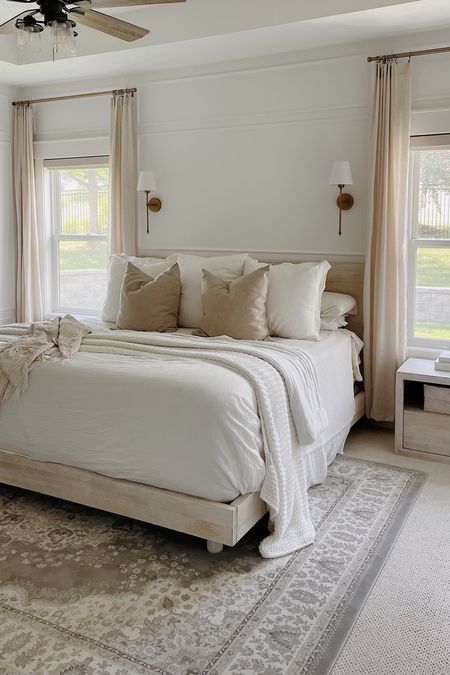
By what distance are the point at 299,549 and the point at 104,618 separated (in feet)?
2.85

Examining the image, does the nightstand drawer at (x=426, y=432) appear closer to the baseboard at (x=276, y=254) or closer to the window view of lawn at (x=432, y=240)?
the window view of lawn at (x=432, y=240)

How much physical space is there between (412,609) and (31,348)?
199 cm

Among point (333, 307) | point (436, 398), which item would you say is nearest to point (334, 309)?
point (333, 307)

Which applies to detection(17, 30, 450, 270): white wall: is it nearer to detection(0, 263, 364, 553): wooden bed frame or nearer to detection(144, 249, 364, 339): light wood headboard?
detection(144, 249, 364, 339): light wood headboard

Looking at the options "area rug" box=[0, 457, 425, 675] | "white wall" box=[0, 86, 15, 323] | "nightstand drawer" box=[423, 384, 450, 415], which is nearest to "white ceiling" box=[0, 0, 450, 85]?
"white wall" box=[0, 86, 15, 323]

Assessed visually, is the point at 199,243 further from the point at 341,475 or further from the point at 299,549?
the point at 299,549

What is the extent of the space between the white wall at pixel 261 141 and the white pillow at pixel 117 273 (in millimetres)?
533

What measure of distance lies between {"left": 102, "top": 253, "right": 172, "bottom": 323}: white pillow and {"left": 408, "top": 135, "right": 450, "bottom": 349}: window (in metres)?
1.62

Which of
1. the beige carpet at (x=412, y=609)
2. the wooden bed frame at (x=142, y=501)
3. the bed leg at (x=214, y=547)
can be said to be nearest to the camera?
the beige carpet at (x=412, y=609)

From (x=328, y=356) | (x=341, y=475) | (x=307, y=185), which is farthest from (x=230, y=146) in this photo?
(x=341, y=475)

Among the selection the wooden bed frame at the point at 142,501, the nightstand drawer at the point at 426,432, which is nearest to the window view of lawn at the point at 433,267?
the nightstand drawer at the point at 426,432

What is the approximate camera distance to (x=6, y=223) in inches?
217

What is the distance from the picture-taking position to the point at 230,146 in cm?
452

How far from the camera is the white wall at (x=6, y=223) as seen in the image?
5.40 m
